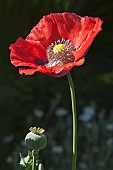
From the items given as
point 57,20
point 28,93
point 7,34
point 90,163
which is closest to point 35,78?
point 28,93

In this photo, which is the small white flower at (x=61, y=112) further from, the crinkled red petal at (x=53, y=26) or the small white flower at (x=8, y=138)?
the crinkled red petal at (x=53, y=26)

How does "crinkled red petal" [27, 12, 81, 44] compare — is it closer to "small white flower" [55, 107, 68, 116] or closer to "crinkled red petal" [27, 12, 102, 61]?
"crinkled red petal" [27, 12, 102, 61]

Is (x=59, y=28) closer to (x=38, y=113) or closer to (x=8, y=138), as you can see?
(x=8, y=138)

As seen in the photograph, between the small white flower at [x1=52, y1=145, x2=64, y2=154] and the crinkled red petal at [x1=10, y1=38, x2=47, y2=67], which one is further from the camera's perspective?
the small white flower at [x1=52, y1=145, x2=64, y2=154]

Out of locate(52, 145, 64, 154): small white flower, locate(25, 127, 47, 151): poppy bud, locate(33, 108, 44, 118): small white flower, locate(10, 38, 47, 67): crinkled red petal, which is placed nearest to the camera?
locate(25, 127, 47, 151): poppy bud

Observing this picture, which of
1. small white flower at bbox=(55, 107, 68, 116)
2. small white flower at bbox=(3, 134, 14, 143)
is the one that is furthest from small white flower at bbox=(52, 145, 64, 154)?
small white flower at bbox=(55, 107, 68, 116)

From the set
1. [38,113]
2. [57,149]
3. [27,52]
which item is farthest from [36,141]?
[38,113]

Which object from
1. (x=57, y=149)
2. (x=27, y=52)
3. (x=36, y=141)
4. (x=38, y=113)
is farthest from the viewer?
(x=38, y=113)

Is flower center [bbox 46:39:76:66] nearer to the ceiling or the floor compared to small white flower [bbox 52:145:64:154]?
nearer to the ceiling
